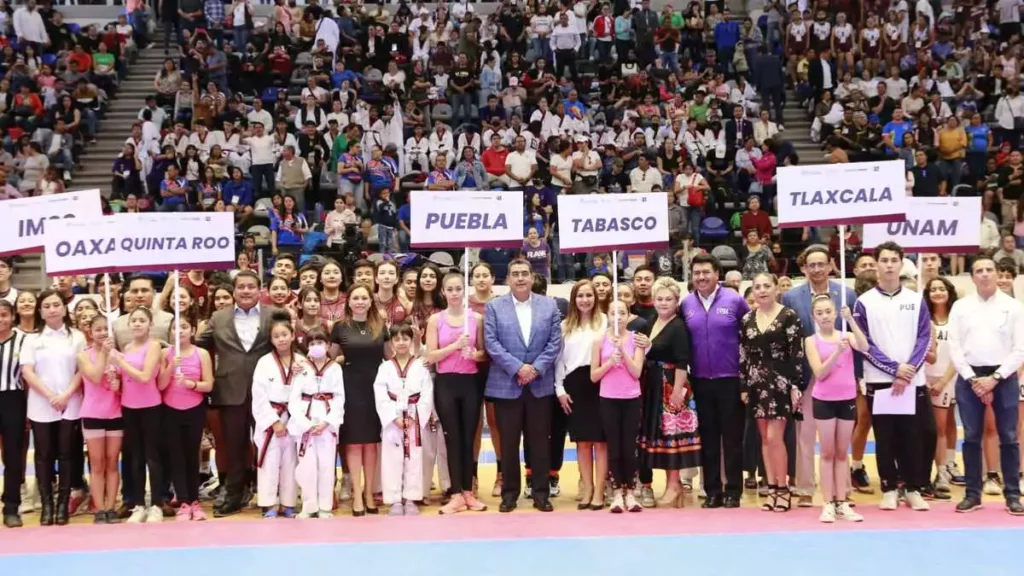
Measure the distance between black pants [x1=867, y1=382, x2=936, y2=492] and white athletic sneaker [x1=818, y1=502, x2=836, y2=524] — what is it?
0.68 metres

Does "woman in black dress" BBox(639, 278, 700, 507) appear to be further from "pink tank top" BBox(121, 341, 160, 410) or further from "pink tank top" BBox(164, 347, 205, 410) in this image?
"pink tank top" BBox(121, 341, 160, 410)

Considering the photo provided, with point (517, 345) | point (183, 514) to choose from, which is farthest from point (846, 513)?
point (183, 514)

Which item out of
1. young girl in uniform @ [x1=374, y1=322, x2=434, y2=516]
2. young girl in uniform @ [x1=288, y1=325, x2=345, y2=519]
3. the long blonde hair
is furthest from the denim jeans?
young girl in uniform @ [x1=288, y1=325, x2=345, y2=519]

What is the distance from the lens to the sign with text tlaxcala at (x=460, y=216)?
370 inches

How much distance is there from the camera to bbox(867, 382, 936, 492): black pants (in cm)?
879

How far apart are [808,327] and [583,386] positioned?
1798mm

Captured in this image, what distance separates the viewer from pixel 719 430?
897 centimetres

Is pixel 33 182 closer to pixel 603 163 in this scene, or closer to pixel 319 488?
pixel 603 163

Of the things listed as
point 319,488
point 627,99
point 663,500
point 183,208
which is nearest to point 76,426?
point 319,488

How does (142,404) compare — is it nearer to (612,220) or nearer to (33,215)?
(33,215)

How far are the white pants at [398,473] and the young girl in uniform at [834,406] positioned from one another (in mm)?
2979

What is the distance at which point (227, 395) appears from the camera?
9.05 m

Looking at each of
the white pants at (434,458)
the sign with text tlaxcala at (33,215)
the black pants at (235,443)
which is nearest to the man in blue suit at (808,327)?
the white pants at (434,458)

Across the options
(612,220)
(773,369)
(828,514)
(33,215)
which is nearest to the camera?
(828,514)
